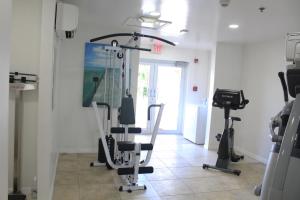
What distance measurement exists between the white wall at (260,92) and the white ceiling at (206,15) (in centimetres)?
40

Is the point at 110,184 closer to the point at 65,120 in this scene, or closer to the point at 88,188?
the point at 88,188

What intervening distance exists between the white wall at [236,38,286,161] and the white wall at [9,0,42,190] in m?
3.91

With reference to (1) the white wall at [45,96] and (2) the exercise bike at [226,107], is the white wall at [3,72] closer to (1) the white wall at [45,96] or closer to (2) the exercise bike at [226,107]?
(1) the white wall at [45,96]

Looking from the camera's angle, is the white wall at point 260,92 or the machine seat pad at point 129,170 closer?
the machine seat pad at point 129,170

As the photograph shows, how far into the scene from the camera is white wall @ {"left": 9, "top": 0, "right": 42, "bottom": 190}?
2.74m

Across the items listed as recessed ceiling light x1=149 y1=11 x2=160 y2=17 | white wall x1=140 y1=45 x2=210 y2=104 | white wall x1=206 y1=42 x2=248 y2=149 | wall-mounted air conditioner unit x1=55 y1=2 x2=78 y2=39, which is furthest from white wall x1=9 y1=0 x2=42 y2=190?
white wall x1=140 y1=45 x2=210 y2=104

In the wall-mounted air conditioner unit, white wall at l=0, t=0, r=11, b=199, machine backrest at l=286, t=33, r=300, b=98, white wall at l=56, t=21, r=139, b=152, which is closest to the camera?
white wall at l=0, t=0, r=11, b=199

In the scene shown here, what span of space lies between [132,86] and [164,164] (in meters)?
1.54

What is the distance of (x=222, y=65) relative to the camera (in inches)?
219

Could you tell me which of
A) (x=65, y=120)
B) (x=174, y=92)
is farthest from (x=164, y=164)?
(x=174, y=92)

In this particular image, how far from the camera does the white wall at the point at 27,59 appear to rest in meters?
2.74

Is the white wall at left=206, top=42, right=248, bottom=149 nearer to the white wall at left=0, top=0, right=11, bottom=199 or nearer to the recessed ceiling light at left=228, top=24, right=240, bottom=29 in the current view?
the recessed ceiling light at left=228, top=24, right=240, bottom=29

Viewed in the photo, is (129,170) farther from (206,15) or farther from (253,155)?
(253,155)

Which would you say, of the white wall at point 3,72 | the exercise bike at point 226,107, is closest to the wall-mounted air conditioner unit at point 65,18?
the white wall at point 3,72
